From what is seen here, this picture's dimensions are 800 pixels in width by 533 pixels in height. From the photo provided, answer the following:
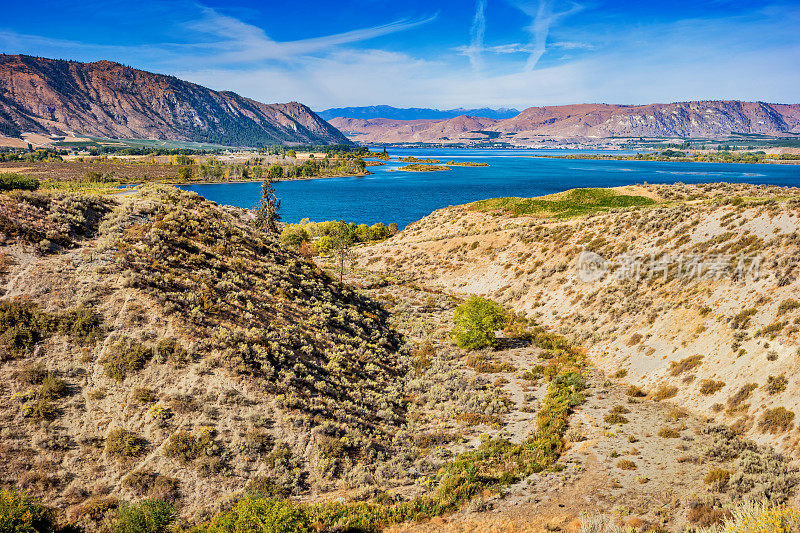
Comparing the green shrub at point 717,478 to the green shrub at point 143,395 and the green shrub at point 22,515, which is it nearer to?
the green shrub at point 143,395

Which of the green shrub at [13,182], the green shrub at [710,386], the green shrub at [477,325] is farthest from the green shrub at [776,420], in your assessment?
the green shrub at [13,182]

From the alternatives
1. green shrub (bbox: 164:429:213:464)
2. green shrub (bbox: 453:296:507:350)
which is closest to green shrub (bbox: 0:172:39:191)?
green shrub (bbox: 164:429:213:464)

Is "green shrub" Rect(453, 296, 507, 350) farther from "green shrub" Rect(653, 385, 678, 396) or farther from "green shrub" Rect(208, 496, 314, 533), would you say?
"green shrub" Rect(208, 496, 314, 533)

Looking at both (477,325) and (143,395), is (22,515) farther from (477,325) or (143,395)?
(477,325)

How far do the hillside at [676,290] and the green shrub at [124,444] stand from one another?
94.2ft

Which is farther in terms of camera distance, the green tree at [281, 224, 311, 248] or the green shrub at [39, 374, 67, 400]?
the green tree at [281, 224, 311, 248]

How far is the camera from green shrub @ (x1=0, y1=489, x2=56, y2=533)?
1325cm

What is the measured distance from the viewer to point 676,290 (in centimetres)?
3484

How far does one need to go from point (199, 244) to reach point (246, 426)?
1734 centimetres

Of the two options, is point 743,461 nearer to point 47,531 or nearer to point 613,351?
point 613,351

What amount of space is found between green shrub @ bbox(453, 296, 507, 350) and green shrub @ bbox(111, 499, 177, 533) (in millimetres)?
25251

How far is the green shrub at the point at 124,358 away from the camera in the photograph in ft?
65.5

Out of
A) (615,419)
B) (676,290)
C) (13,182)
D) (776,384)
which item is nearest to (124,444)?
(615,419)

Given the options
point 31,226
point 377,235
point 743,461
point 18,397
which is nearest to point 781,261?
point 743,461
